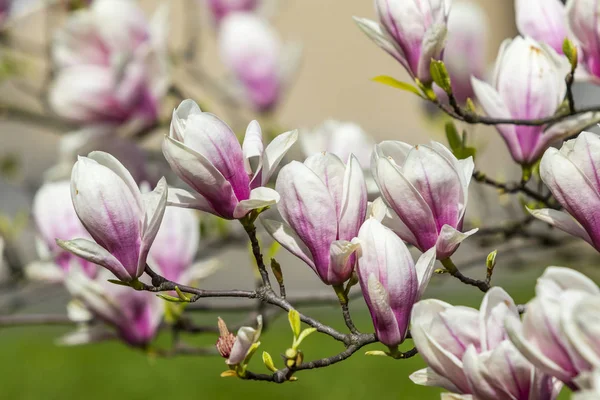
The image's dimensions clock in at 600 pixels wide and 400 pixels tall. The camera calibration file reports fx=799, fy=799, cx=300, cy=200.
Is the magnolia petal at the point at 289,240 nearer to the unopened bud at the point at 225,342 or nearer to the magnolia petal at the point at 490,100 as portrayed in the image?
the unopened bud at the point at 225,342

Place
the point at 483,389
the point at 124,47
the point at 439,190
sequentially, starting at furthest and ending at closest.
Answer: the point at 124,47 < the point at 439,190 < the point at 483,389

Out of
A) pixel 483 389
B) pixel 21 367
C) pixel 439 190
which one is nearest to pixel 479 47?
pixel 439 190

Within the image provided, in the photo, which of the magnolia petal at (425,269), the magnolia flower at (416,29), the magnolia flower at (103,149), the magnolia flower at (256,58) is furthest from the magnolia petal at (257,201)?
the magnolia flower at (256,58)

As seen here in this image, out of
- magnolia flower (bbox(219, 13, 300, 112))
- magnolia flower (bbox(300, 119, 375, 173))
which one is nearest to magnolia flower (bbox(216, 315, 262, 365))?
magnolia flower (bbox(300, 119, 375, 173))

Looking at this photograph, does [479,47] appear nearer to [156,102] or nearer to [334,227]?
[156,102]

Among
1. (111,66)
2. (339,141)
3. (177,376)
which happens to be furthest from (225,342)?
(177,376)
